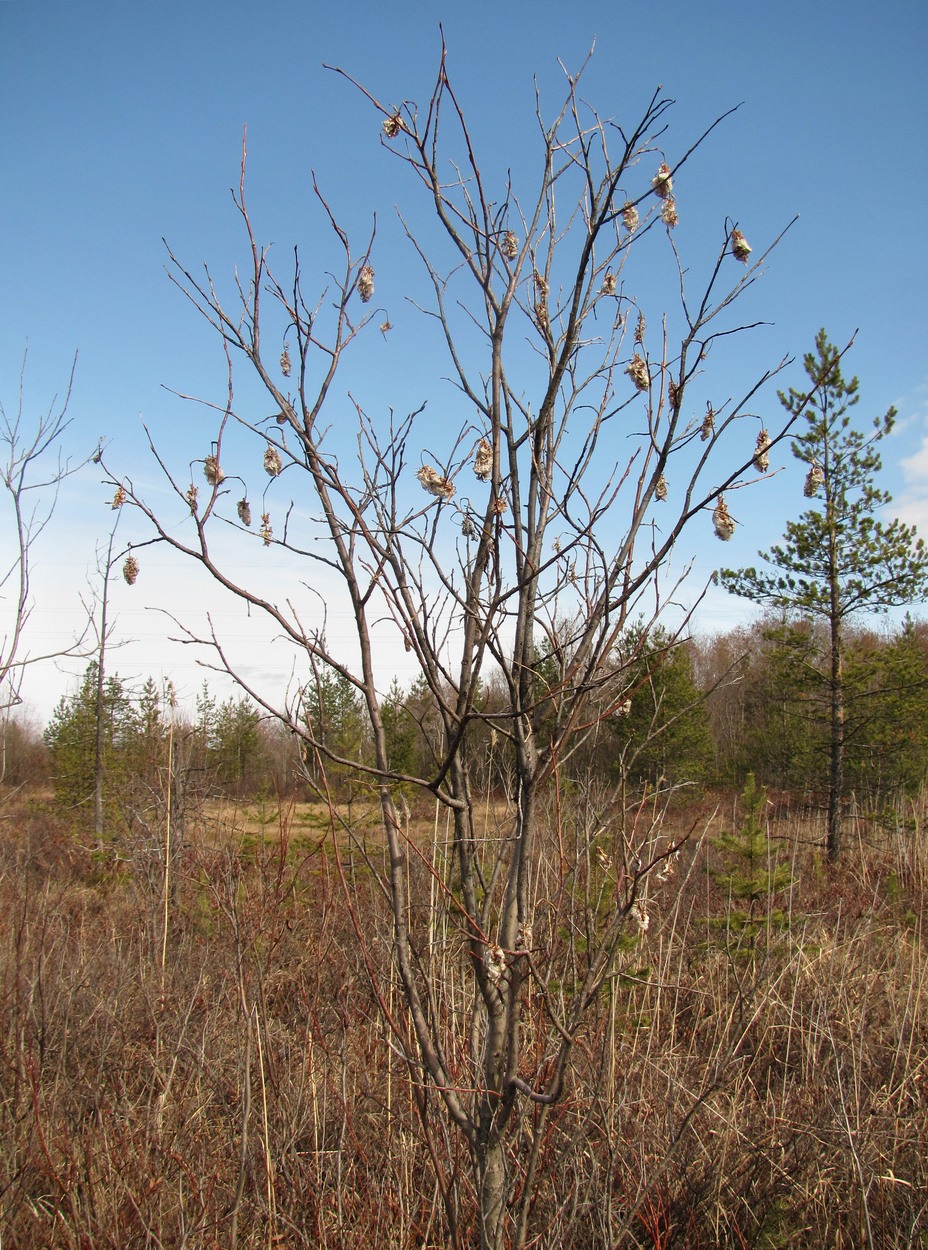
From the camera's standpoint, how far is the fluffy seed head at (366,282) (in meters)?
1.67

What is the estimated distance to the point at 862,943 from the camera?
4.66 m

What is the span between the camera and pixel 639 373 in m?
1.39

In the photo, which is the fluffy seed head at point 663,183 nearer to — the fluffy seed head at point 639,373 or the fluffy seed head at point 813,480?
the fluffy seed head at point 639,373

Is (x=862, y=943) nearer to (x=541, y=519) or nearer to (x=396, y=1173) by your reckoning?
(x=396, y=1173)

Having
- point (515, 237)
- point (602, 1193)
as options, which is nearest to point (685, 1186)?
point (602, 1193)

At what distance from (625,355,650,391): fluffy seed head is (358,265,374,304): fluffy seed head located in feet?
2.10

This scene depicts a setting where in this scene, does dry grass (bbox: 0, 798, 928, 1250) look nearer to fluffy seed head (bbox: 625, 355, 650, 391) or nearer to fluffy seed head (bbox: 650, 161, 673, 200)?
fluffy seed head (bbox: 625, 355, 650, 391)

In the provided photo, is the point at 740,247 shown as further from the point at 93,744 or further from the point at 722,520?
the point at 93,744

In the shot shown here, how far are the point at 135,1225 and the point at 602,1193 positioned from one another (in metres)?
1.27

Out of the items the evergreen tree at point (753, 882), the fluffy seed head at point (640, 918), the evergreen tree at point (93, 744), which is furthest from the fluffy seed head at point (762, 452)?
the evergreen tree at point (93, 744)

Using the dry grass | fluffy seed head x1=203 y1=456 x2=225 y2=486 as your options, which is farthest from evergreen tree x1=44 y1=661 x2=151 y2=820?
fluffy seed head x1=203 y1=456 x2=225 y2=486

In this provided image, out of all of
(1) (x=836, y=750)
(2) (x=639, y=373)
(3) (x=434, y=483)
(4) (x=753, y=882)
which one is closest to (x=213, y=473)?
(3) (x=434, y=483)

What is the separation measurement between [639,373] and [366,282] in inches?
26.7

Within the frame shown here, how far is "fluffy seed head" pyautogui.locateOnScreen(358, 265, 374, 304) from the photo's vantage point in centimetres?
167
